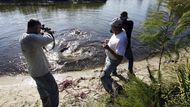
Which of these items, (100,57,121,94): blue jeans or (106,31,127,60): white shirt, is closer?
(106,31,127,60): white shirt

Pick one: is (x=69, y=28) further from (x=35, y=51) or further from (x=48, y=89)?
(x=35, y=51)

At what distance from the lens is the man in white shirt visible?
6578 millimetres

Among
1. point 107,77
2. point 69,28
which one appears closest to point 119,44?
point 107,77

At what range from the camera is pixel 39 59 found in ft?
18.6

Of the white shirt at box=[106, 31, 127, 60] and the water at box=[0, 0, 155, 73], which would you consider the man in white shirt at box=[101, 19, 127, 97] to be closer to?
the white shirt at box=[106, 31, 127, 60]

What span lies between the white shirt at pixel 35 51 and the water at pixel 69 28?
2706 millimetres

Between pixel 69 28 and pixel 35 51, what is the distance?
9.81 m

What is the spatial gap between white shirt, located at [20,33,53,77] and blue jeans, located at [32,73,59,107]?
0.12m

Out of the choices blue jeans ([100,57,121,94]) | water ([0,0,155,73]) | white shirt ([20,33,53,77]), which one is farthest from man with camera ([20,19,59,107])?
water ([0,0,155,73])

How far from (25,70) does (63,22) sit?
705 cm

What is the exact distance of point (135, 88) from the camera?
557 centimetres

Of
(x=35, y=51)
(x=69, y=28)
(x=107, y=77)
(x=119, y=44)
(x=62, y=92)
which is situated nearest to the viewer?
(x=35, y=51)

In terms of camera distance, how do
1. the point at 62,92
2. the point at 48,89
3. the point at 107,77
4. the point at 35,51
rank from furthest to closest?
1. the point at 62,92
2. the point at 107,77
3. the point at 48,89
4. the point at 35,51

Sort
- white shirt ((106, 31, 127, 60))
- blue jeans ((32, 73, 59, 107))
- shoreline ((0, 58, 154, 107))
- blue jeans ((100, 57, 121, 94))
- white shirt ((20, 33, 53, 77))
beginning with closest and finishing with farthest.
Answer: white shirt ((20, 33, 53, 77))
blue jeans ((32, 73, 59, 107))
white shirt ((106, 31, 127, 60))
blue jeans ((100, 57, 121, 94))
shoreline ((0, 58, 154, 107))
